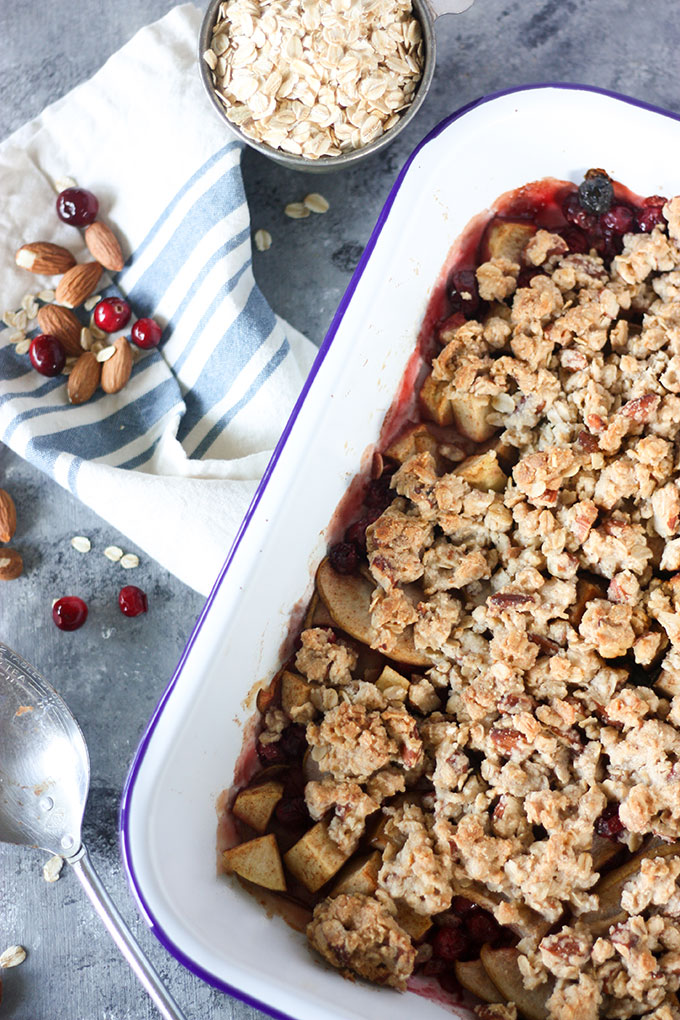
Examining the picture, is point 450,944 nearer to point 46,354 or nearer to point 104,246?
point 46,354

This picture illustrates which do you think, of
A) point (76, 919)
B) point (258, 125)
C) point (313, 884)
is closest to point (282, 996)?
point (313, 884)

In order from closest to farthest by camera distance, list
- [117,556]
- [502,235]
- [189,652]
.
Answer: [189,652] → [502,235] → [117,556]

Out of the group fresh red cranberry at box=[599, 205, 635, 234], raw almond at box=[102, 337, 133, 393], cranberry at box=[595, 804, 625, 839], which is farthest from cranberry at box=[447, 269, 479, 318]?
cranberry at box=[595, 804, 625, 839]

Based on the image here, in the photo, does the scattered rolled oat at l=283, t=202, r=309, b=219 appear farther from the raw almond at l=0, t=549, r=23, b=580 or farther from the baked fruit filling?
the raw almond at l=0, t=549, r=23, b=580

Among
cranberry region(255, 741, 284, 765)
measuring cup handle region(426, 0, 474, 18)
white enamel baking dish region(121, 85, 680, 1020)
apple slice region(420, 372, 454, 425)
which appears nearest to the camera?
white enamel baking dish region(121, 85, 680, 1020)

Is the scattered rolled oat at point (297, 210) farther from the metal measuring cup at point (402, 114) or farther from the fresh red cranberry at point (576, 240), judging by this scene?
the fresh red cranberry at point (576, 240)

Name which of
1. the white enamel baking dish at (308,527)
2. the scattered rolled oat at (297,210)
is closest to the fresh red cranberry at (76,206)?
the scattered rolled oat at (297,210)

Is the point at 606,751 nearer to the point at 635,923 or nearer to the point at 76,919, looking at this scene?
the point at 635,923
